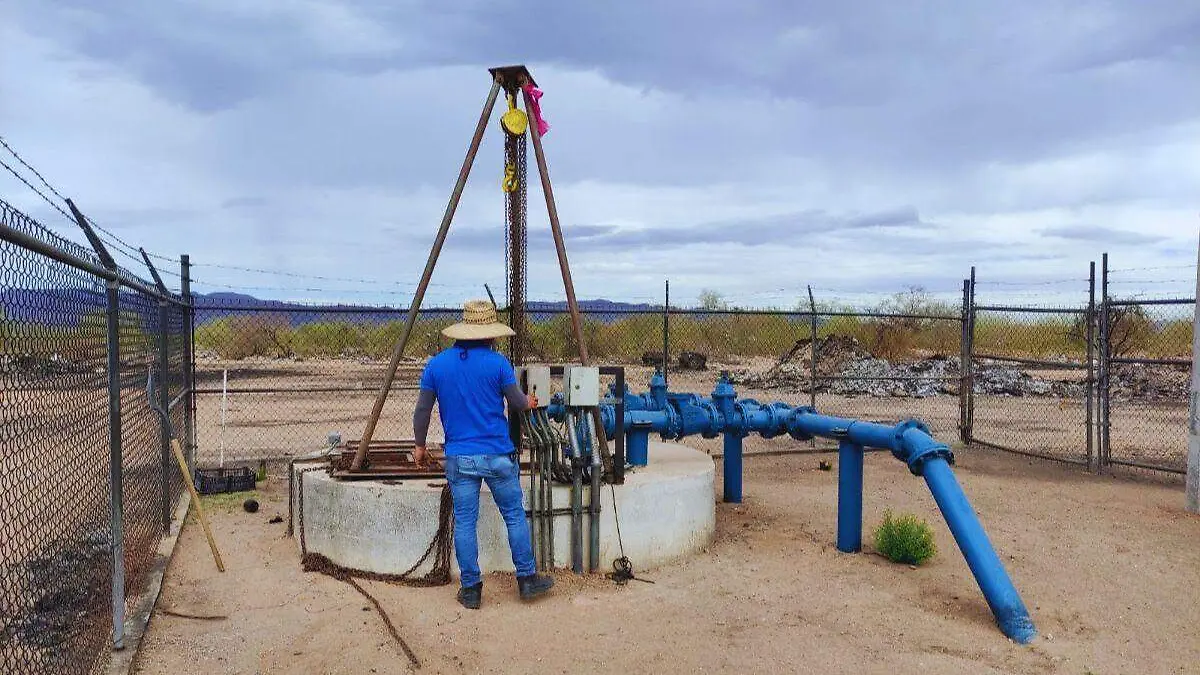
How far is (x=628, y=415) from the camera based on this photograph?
24.0 feet

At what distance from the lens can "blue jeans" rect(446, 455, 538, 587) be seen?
565cm

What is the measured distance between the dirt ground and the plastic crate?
3.97 ft

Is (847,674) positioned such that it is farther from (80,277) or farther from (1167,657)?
(80,277)

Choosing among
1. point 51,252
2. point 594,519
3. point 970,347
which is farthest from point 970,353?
point 51,252

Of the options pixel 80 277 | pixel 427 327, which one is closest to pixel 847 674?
pixel 80 277

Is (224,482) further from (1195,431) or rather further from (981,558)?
(1195,431)

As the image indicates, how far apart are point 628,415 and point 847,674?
9.94 feet

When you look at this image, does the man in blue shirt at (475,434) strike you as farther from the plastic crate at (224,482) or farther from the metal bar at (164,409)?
the plastic crate at (224,482)

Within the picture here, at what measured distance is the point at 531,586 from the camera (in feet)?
18.9

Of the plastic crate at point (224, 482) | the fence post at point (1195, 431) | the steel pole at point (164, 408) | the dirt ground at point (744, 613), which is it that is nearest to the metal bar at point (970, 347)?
the fence post at point (1195, 431)

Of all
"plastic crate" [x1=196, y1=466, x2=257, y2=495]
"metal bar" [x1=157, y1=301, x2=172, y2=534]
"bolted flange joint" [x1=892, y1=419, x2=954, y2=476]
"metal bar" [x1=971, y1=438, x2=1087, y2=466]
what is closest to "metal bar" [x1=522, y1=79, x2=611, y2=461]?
"bolted flange joint" [x1=892, y1=419, x2=954, y2=476]

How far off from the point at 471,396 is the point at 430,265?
5.33 ft

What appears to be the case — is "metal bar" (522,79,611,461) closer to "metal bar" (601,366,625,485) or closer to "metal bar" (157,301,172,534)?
"metal bar" (601,366,625,485)

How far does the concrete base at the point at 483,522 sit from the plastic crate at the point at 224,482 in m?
2.53
